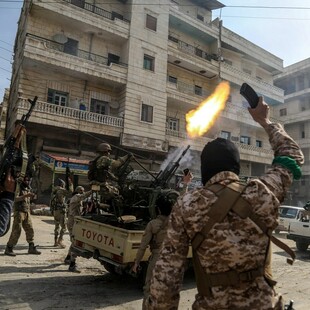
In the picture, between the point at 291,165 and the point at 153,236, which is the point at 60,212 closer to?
the point at 153,236

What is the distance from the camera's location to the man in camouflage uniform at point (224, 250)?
5.19 feet

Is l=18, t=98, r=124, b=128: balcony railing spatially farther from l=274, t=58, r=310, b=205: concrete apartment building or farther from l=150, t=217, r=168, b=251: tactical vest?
l=274, t=58, r=310, b=205: concrete apartment building

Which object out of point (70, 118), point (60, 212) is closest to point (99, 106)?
point (70, 118)

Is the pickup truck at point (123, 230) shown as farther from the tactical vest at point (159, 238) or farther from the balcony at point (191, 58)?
the balcony at point (191, 58)

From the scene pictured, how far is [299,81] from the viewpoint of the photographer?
39594mm

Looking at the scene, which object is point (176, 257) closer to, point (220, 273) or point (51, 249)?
point (220, 273)

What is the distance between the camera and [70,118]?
1748 centimetres

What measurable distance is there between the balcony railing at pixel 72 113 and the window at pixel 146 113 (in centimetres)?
188

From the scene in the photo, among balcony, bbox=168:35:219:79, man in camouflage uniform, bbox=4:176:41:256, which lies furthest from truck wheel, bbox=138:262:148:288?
balcony, bbox=168:35:219:79

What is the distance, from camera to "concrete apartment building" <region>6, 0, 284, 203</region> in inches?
691

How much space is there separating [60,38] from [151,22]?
6.80 meters

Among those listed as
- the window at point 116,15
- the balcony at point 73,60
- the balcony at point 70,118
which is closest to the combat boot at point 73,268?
the balcony at point 70,118

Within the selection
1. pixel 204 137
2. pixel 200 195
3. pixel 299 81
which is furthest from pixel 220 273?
pixel 299 81

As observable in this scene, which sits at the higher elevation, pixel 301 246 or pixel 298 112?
pixel 298 112
